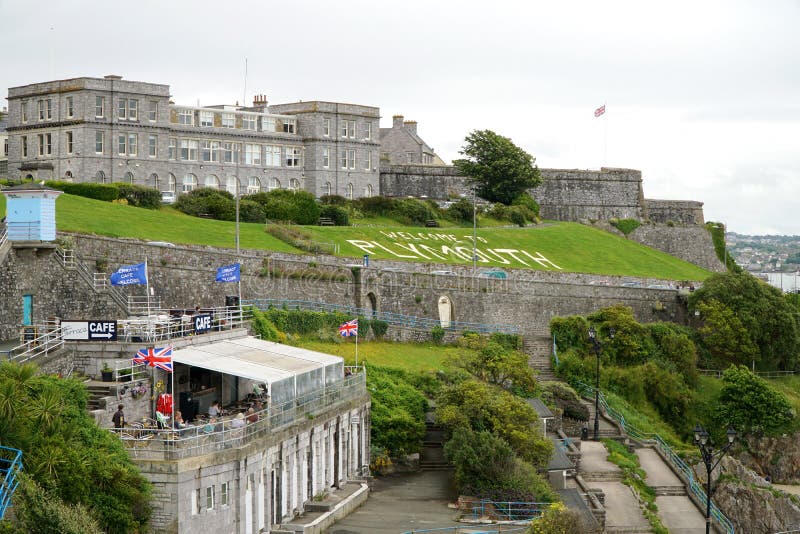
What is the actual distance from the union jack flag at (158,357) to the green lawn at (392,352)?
55.8 ft

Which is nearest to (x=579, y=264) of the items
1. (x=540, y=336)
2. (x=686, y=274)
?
(x=686, y=274)

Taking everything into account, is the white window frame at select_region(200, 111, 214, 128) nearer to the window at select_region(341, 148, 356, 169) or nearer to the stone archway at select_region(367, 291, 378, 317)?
the window at select_region(341, 148, 356, 169)

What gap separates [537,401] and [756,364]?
79.6 ft

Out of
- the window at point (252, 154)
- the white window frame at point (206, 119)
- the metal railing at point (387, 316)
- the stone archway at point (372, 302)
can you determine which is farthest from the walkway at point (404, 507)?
the window at point (252, 154)

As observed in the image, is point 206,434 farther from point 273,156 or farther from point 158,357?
point 273,156

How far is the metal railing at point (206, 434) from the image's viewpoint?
118 ft

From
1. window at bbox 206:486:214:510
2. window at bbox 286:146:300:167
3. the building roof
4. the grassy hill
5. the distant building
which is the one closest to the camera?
window at bbox 206:486:214:510

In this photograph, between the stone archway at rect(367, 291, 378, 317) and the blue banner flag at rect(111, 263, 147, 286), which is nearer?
the blue banner flag at rect(111, 263, 147, 286)

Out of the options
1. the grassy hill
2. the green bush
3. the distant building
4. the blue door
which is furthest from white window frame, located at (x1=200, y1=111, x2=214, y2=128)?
the blue door

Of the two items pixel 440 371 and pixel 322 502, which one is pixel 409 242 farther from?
pixel 322 502

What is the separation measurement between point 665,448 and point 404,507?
65.8ft

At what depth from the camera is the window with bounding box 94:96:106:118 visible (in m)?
80.7

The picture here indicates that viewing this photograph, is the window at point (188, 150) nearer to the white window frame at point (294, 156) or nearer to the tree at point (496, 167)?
the white window frame at point (294, 156)

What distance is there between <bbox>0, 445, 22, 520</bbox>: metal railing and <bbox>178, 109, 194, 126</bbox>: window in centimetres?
5651
